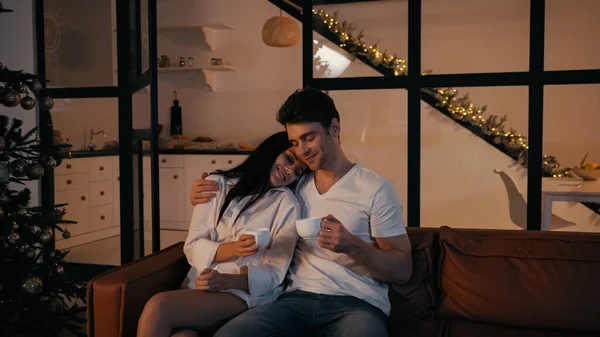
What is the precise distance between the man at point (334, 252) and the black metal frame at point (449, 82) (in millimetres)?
1270

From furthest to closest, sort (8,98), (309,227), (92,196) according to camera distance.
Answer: (92,196) → (8,98) → (309,227)

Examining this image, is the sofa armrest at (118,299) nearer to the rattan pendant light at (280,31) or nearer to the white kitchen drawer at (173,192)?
the rattan pendant light at (280,31)

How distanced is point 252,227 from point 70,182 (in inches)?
105

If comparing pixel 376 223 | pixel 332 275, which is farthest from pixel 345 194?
pixel 332 275

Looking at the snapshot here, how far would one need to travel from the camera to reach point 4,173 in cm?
268

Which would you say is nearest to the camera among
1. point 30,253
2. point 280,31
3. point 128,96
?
point 30,253

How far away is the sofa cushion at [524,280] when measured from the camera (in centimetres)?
187

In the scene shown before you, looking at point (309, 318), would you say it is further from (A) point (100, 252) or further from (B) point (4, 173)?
(A) point (100, 252)

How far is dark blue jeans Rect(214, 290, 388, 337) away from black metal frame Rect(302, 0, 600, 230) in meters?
1.43

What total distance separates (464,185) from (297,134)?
1597mm

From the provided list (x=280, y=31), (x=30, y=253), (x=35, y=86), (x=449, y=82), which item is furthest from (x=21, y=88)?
(x=280, y=31)

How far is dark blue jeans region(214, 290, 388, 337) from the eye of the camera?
1.73m

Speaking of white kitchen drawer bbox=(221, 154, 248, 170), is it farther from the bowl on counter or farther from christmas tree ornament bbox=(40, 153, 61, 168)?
the bowl on counter

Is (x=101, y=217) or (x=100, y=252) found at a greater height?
(x=101, y=217)
